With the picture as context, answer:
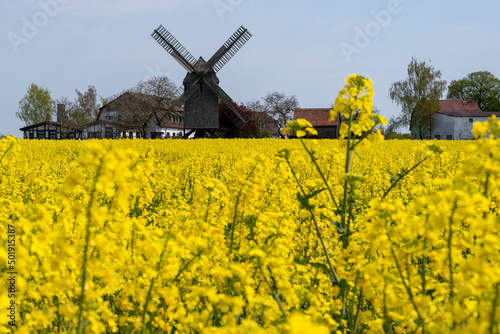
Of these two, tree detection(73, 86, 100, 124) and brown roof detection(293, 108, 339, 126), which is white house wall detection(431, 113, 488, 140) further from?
tree detection(73, 86, 100, 124)

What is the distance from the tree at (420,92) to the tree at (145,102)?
89.0ft

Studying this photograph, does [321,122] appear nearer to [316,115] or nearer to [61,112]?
[316,115]

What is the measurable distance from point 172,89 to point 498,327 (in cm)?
5578

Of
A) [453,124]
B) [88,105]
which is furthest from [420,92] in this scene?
[88,105]

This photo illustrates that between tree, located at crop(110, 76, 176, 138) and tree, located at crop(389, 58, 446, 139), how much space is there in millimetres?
27126

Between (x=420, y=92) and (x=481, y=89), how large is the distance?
3438 centimetres

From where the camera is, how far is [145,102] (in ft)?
180

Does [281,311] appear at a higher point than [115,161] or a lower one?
lower

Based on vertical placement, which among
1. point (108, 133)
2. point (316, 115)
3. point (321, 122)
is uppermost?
point (316, 115)

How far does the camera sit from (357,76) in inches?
139

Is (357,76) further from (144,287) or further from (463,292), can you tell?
(144,287)

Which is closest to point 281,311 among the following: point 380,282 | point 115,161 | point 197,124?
point 380,282

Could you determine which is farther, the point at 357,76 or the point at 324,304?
the point at 357,76

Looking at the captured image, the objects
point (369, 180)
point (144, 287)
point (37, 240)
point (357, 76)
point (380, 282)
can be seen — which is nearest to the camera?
point (37, 240)
